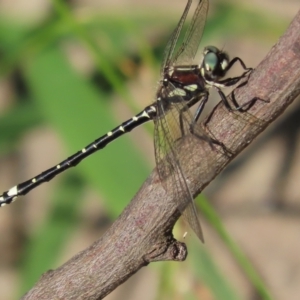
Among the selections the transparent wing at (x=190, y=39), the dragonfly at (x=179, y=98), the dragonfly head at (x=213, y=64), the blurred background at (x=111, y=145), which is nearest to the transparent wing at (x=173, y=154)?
the dragonfly at (x=179, y=98)

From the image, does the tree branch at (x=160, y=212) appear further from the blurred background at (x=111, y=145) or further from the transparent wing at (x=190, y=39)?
the blurred background at (x=111, y=145)

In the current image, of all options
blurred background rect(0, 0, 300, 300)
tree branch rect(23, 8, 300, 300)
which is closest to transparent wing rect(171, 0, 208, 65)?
blurred background rect(0, 0, 300, 300)

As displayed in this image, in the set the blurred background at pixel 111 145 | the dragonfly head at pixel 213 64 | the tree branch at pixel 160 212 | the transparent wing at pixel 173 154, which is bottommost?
the tree branch at pixel 160 212

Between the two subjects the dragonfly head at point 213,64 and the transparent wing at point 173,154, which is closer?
the transparent wing at point 173,154

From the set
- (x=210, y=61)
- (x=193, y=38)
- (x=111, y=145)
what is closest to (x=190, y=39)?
(x=193, y=38)

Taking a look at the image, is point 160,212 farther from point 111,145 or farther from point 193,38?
point 111,145

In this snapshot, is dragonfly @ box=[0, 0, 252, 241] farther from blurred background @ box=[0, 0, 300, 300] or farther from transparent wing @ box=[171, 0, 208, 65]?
blurred background @ box=[0, 0, 300, 300]

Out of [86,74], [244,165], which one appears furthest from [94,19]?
[244,165]

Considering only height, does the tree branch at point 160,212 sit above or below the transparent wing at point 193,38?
below
